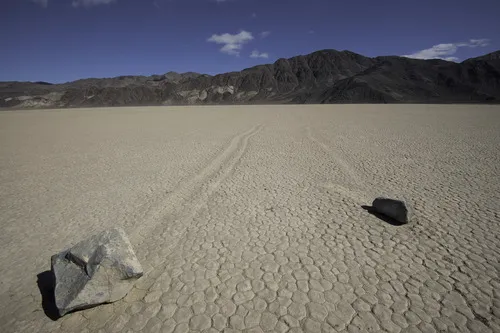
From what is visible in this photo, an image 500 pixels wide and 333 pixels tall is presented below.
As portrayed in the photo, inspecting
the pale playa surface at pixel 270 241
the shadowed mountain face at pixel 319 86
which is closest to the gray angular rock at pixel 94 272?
the pale playa surface at pixel 270 241

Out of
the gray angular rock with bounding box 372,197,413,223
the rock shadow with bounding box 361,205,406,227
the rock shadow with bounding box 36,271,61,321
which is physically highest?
the gray angular rock with bounding box 372,197,413,223

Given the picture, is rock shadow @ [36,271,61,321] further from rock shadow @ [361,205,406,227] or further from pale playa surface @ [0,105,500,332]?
rock shadow @ [361,205,406,227]

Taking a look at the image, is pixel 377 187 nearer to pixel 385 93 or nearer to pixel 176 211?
pixel 176 211

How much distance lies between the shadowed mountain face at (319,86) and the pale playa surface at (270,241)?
8000 cm

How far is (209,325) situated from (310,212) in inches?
131

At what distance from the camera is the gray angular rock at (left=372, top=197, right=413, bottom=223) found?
5.16 meters

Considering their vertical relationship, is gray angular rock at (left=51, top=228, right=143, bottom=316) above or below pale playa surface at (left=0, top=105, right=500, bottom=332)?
above

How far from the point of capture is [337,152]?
11500mm

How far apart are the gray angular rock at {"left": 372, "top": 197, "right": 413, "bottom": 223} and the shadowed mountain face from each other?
8157 centimetres

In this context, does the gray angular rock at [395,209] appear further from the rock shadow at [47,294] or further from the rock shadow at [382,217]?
the rock shadow at [47,294]

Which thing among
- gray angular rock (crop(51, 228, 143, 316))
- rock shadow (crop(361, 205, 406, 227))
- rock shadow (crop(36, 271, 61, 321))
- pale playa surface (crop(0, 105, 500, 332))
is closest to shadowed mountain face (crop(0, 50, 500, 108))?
pale playa surface (crop(0, 105, 500, 332))

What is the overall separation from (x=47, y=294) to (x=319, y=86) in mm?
127809

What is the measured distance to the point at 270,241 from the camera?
4.71 m

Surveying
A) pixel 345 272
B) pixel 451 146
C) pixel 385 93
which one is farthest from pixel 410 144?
pixel 385 93
